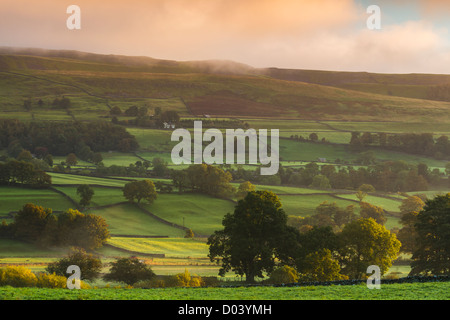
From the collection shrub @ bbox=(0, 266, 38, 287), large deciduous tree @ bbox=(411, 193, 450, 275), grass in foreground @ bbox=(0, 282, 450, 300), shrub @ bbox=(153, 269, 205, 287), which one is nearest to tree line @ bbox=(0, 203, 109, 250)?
shrub @ bbox=(0, 266, 38, 287)

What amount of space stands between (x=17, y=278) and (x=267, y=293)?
23.9 m

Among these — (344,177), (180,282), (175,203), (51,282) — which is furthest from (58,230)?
(344,177)

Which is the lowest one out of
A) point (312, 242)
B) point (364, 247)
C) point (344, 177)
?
point (344, 177)

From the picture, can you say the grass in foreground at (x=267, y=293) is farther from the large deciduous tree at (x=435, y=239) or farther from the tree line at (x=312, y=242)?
the large deciduous tree at (x=435, y=239)

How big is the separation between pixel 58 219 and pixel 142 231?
1332cm

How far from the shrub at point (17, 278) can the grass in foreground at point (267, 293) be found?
14580 mm

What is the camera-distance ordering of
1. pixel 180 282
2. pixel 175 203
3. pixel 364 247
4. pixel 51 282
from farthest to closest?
pixel 175 203 → pixel 364 247 → pixel 180 282 → pixel 51 282

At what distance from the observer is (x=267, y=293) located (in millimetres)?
30016

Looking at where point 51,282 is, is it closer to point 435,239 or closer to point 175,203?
point 435,239

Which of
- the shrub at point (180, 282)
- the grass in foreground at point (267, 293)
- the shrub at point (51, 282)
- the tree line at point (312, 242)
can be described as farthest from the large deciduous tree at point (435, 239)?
the shrub at point (51, 282)

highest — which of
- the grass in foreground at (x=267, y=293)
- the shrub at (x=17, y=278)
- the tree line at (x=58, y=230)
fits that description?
the grass in foreground at (x=267, y=293)

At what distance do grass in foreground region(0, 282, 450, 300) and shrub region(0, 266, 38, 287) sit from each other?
47.8 ft

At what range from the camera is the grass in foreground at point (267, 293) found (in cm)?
2744
